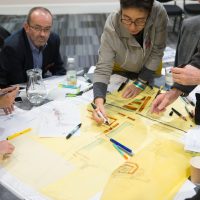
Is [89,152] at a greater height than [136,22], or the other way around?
[136,22]

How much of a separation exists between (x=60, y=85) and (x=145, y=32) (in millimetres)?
583

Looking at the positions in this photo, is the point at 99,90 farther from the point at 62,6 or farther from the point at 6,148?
the point at 62,6

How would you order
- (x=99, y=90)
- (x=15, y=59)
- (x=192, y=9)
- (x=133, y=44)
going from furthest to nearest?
(x=192, y=9) → (x=15, y=59) → (x=133, y=44) → (x=99, y=90)

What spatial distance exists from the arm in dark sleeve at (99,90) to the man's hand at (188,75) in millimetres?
389

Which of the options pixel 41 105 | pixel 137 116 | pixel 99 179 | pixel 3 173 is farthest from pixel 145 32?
pixel 3 173

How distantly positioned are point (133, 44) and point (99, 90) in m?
0.35

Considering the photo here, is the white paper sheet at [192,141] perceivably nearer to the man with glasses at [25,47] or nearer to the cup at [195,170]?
the cup at [195,170]

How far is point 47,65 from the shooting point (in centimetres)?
220

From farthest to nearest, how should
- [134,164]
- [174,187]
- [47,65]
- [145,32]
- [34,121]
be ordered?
[47,65] < [145,32] < [34,121] < [134,164] < [174,187]

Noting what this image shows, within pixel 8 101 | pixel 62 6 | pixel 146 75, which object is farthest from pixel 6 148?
pixel 62 6

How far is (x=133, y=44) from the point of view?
167cm

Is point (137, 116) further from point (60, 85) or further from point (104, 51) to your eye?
point (60, 85)

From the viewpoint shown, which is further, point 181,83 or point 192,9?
point 192,9

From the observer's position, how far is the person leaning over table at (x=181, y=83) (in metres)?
1.32
